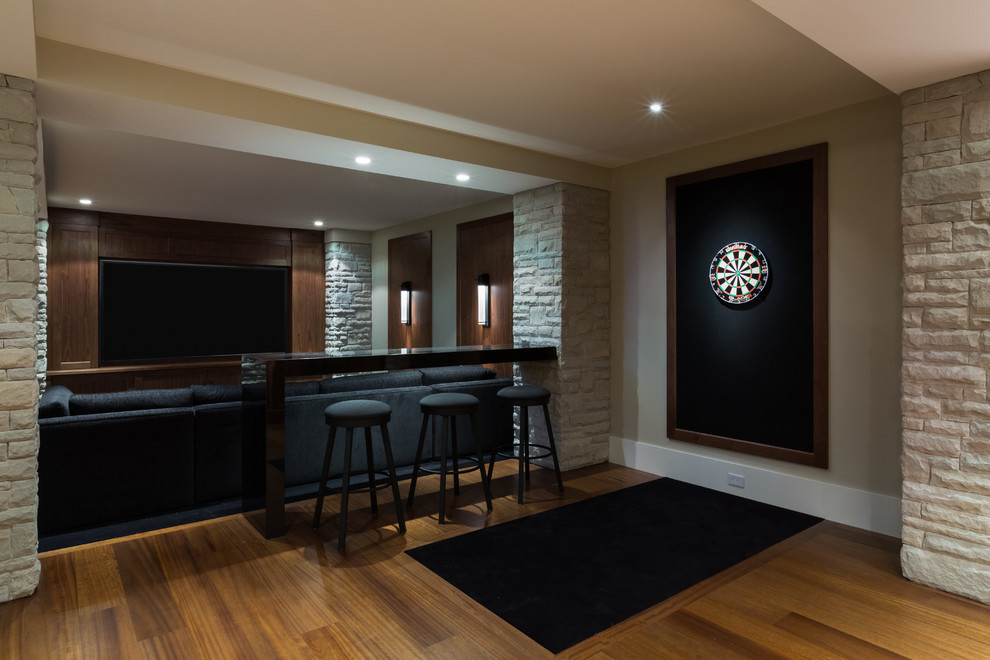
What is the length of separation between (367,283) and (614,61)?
593 centimetres

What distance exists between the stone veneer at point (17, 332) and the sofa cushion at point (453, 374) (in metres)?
A: 2.60

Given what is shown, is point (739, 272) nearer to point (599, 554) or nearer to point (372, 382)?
point (599, 554)

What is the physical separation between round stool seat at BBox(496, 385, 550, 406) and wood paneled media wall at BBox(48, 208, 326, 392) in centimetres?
494

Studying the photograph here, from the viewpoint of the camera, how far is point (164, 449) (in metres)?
3.50

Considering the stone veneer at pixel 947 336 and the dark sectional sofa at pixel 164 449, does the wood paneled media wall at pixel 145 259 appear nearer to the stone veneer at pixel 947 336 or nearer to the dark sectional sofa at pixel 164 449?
the dark sectional sofa at pixel 164 449

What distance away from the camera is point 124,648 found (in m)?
2.12

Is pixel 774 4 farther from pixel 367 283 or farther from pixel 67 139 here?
pixel 367 283

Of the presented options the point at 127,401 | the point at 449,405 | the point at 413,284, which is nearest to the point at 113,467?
the point at 127,401

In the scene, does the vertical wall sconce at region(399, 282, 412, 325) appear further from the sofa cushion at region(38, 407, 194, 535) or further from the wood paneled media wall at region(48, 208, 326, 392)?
the sofa cushion at region(38, 407, 194, 535)

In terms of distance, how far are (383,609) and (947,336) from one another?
2.79 m

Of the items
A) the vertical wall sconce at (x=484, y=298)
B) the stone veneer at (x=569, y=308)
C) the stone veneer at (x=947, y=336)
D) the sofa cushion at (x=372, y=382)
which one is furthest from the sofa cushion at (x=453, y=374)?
the stone veneer at (x=947, y=336)

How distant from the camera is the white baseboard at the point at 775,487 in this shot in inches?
128

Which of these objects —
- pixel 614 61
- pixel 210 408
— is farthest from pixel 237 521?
pixel 614 61

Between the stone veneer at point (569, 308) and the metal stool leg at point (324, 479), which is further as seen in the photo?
the stone veneer at point (569, 308)
